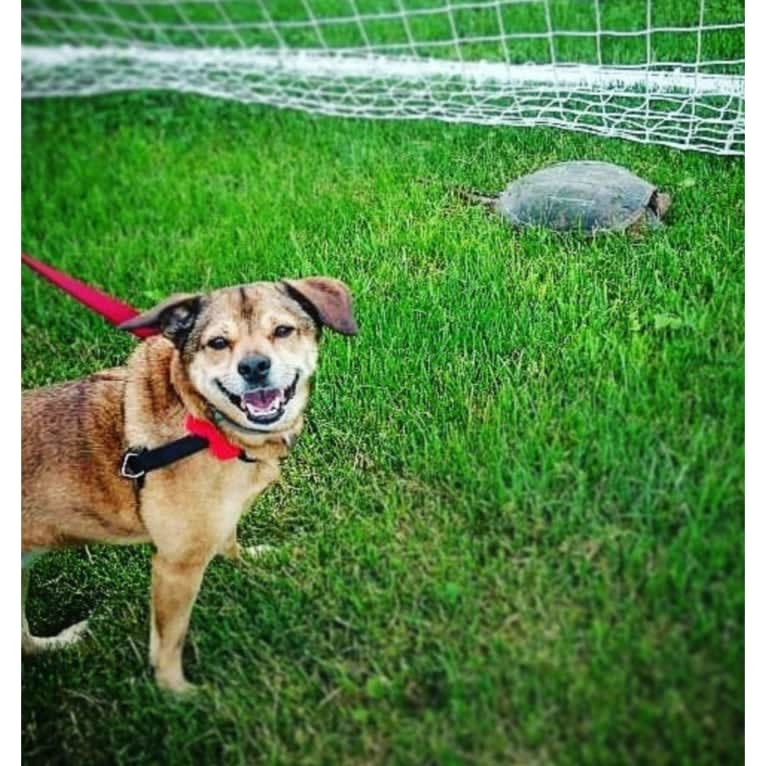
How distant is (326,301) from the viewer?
213cm

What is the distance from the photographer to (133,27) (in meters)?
4.68

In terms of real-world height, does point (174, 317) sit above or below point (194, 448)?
above

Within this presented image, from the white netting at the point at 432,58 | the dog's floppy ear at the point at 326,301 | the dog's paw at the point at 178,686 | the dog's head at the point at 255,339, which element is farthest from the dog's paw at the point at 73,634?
the white netting at the point at 432,58

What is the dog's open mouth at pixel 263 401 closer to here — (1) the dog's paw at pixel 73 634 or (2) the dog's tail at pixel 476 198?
(1) the dog's paw at pixel 73 634

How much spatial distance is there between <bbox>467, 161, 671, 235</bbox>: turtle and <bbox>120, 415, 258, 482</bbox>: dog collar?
0.86 m

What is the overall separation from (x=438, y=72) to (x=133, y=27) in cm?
198

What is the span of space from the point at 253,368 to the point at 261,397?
0.23 feet

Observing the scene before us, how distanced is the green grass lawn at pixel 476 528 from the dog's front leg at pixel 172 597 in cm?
4

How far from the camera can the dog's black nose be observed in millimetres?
2002

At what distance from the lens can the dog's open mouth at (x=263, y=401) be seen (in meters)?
2.04

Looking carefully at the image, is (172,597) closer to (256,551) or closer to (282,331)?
(256,551)

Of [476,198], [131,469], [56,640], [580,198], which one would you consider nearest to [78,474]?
[131,469]

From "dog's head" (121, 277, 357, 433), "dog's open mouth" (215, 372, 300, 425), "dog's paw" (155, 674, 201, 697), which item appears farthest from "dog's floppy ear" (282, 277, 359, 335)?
Result: "dog's paw" (155, 674, 201, 697)

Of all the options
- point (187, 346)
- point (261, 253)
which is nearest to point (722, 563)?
point (187, 346)
